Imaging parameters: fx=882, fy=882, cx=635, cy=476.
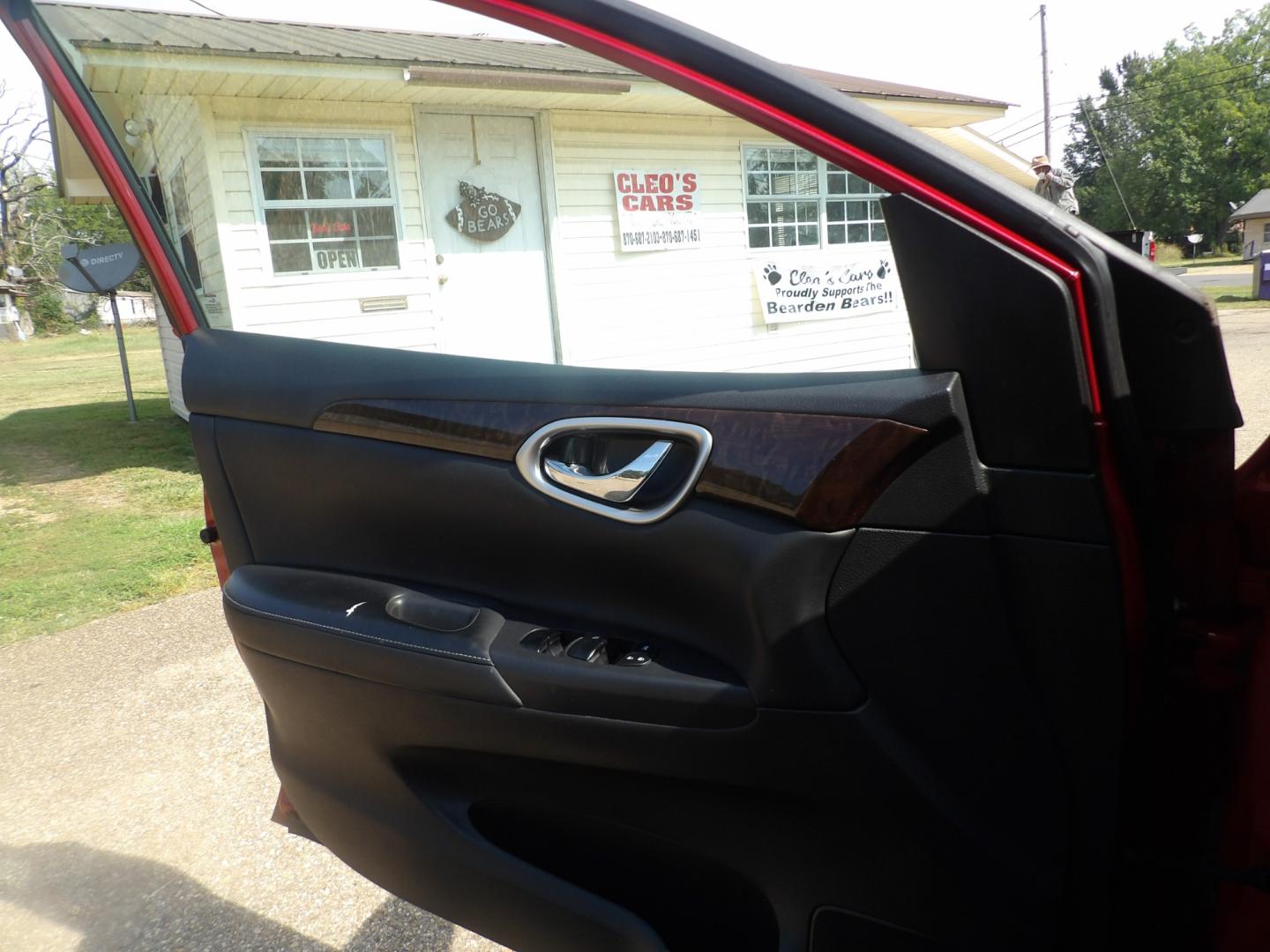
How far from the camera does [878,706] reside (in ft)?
3.50

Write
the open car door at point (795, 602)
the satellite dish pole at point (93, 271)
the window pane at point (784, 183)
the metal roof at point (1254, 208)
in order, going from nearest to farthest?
the open car door at point (795, 602)
the window pane at point (784, 183)
the satellite dish pole at point (93, 271)
the metal roof at point (1254, 208)

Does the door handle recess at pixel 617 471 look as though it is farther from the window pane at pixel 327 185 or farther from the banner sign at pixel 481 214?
the banner sign at pixel 481 214

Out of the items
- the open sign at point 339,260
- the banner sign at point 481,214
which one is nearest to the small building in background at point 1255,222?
the banner sign at point 481,214

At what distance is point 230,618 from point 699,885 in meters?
0.87

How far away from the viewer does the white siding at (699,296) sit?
1203mm

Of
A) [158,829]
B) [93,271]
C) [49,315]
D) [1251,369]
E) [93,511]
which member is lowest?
[158,829]

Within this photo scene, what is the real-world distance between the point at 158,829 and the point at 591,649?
2189 mm

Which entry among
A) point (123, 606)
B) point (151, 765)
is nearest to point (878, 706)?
→ point (151, 765)

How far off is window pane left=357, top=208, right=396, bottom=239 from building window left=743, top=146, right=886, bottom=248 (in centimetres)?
58

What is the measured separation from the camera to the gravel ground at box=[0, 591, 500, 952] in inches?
88.0

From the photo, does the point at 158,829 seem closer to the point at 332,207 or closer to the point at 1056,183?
the point at 332,207

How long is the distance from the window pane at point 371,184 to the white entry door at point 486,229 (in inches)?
2.7

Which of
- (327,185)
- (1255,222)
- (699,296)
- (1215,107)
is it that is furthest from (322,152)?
(1255,222)

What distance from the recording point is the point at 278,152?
6.84 feet
